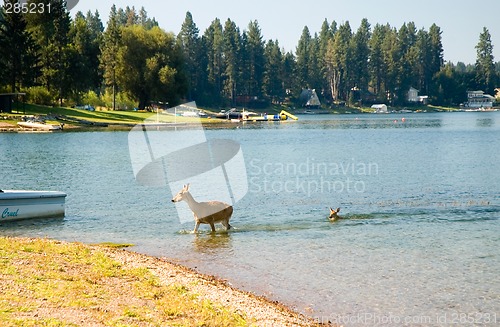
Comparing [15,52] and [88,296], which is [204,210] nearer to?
[88,296]

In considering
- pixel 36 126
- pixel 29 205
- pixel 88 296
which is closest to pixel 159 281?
pixel 88 296

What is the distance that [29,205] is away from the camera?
2769cm

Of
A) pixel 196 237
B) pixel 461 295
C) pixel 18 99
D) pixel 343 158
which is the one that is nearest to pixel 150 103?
pixel 18 99

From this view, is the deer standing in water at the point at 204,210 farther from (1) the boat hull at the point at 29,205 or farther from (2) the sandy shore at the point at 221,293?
(1) the boat hull at the point at 29,205

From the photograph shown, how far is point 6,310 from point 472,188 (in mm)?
32891

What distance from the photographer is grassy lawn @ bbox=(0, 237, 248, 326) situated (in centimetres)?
1267

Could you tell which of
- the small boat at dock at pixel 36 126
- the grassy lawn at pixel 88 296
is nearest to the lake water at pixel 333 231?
the grassy lawn at pixel 88 296

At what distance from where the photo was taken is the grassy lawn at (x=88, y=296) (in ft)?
41.6

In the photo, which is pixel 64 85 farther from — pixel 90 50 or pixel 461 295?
pixel 461 295

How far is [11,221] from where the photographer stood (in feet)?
89.2

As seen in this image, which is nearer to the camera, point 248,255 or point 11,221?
point 248,255

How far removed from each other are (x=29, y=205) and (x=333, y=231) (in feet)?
41.7

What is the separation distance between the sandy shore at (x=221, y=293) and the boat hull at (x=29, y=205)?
8.23 meters

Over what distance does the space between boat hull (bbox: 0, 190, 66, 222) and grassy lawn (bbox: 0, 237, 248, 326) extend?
28.3 feet
